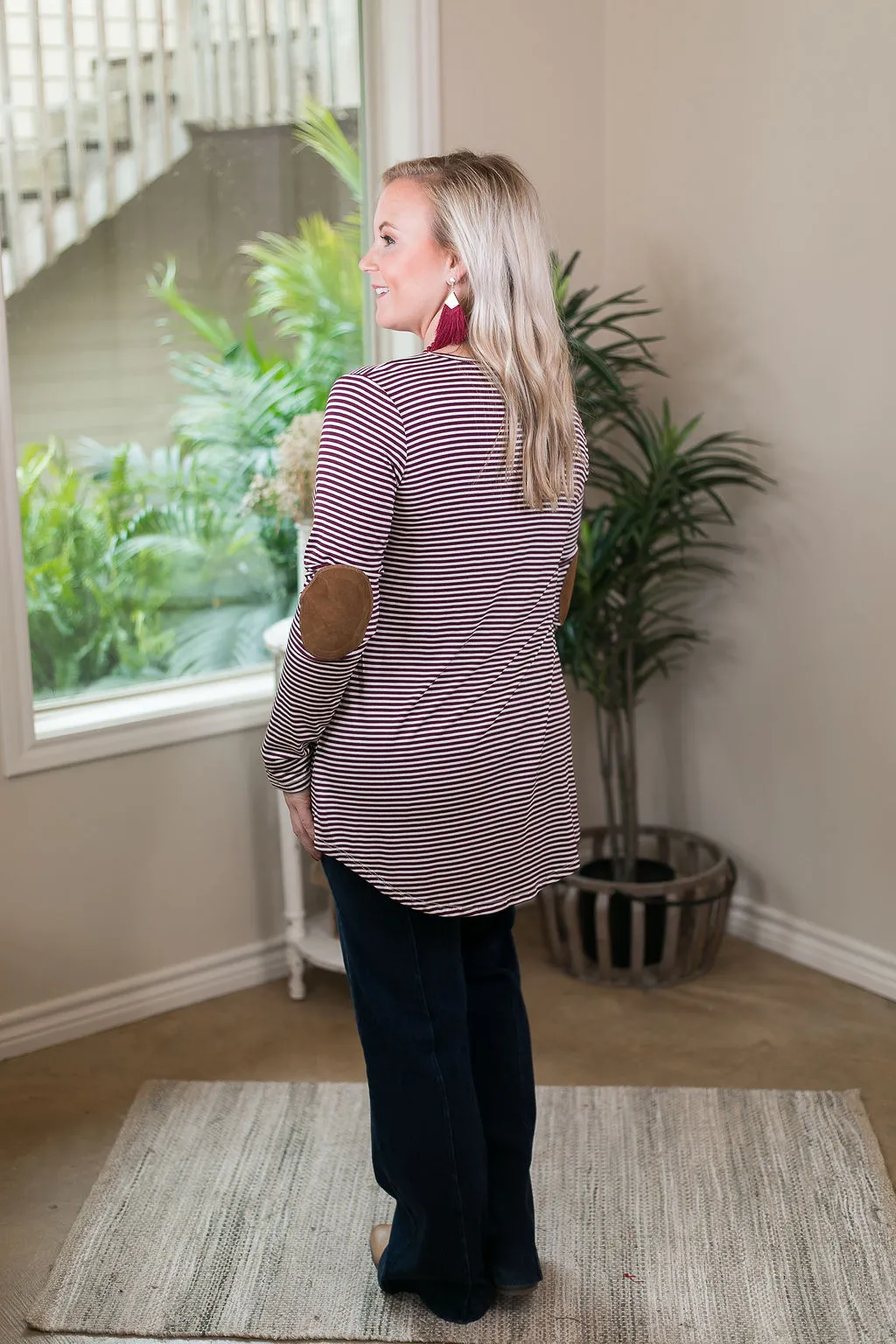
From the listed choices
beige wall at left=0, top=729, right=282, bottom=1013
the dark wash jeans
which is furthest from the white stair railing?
the dark wash jeans

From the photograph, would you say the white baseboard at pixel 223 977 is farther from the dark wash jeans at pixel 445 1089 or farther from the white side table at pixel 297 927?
the dark wash jeans at pixel 445 1089

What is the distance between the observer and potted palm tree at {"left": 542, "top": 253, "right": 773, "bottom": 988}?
2709 mm

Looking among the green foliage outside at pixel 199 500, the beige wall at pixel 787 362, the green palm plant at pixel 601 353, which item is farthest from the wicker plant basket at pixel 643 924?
the green palm plant at pixel 601 353

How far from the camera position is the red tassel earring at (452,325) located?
153 cm

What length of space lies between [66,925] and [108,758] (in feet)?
1.09

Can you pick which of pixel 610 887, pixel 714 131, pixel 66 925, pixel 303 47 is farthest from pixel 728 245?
pixel 66 925

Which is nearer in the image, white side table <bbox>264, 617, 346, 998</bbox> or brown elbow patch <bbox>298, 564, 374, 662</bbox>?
brown elbow patch <bbox>298, 564, 374, 662</bbox>

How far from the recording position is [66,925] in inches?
102

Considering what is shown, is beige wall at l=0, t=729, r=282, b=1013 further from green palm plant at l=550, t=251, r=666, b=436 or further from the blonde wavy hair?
the blonde wavy hair

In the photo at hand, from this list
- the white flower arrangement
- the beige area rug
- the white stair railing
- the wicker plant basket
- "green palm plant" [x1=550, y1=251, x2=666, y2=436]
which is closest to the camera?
the beige area rug

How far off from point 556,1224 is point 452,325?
1.33 m

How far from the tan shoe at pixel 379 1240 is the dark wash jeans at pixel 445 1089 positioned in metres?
0.05

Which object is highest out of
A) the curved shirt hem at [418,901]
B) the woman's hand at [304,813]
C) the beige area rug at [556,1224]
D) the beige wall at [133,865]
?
the woman's hand at [304,813]

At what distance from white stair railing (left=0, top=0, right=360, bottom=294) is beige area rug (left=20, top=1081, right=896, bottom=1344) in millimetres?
1590
